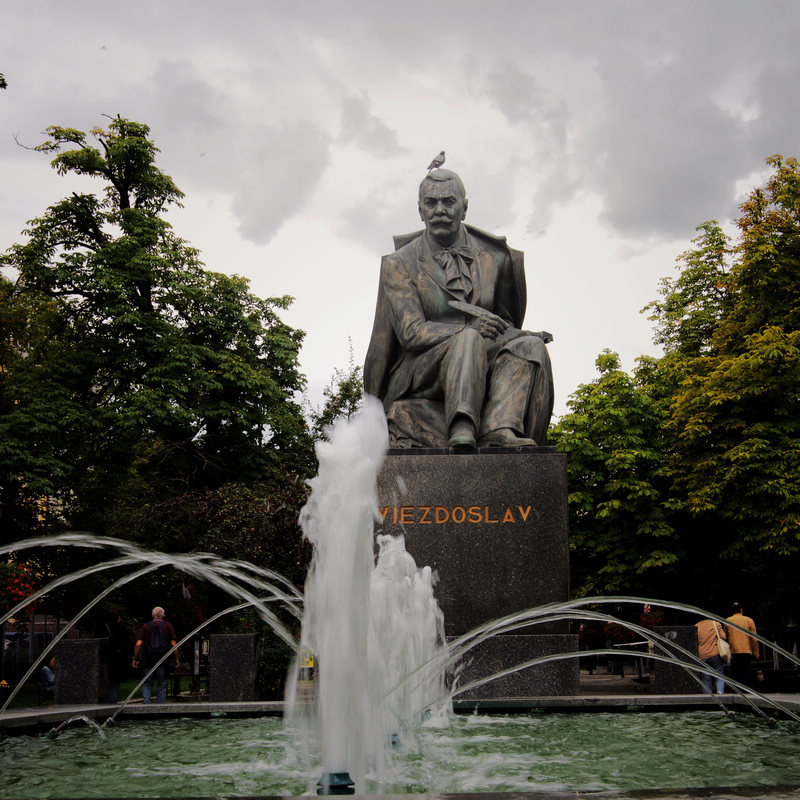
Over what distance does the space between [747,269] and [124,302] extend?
1570cm

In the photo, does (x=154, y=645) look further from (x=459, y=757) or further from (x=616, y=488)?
(x=616, y=488)

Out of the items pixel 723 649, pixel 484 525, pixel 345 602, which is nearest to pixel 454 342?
pixel 484 525

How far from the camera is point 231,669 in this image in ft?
29.9

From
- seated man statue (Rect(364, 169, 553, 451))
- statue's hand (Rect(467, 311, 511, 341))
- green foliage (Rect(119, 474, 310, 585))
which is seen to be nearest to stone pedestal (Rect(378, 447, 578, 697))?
seated man statue (Rect(364, 169, 553, 451))

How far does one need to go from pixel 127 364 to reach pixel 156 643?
51.6 ft

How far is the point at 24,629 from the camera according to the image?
18.6 m

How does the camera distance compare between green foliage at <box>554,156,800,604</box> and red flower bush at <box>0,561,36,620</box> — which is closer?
red flower bush at <box>0,561,36,620</box>

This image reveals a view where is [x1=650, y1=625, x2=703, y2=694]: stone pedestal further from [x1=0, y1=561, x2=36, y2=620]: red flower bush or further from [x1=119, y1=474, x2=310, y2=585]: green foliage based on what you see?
[x1=0, y1=561, x2=36, y2=620]: red flower bush

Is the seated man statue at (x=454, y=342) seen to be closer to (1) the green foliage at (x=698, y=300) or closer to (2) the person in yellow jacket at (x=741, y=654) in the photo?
(2) the person in yellow jacket at (x=741, y=654)

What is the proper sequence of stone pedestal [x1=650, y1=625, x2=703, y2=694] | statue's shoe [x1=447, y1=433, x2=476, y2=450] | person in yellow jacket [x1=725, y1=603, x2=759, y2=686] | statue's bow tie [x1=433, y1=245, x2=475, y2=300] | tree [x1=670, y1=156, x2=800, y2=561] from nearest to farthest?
1. stone pedestal [x1=650, y1=625, x2=703, y2=694]
2. statue's shoe [x1=447, y1=433, x2=476, y2=450]
3. statue's bow tie [x1=433, y1=245, x2=475, y2=300]
4. person in yellow jacket [x1=725, y1=603, x2=759, y2=686]
5. tree [x1=670, y1=156, x2=800, y2=561]

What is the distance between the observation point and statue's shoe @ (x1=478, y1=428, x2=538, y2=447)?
914 centimetres

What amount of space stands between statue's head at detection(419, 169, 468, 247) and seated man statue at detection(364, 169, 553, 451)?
0.01m

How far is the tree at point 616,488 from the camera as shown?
27.5 meters

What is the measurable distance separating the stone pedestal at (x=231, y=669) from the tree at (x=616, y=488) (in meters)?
18.8
